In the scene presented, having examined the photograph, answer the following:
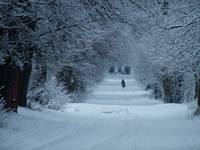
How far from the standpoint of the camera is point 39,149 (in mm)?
10086

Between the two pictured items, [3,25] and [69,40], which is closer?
[3,25]

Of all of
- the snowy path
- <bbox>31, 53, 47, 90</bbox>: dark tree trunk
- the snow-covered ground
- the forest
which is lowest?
the snowy path

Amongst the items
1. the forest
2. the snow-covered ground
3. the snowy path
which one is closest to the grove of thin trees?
the forest

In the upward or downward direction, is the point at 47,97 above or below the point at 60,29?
below

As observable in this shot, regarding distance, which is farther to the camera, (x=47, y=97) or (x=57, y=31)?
(x=47, y=97)

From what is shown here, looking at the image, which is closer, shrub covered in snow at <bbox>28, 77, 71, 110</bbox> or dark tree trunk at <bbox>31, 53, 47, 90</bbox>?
shrub covered in snow at <bbox>28, 77, 71, 110</bbox>

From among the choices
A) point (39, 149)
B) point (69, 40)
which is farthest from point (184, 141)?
point (69, 40)

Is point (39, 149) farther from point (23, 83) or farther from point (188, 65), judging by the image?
point (188, 65)

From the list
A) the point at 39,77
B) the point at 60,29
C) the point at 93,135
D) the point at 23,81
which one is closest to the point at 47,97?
the point at 39,77

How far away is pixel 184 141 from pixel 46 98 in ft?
35.9

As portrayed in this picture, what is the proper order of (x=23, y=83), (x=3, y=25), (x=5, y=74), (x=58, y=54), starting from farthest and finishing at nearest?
(x=23, y=83) < (x=58, y=54) < (x=5, y=74) < (x=3, y=25)

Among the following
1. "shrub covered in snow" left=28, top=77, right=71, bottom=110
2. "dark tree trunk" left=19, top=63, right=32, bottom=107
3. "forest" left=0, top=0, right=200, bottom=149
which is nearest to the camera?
"forest" left=0, top=0, right=200, bottom=149

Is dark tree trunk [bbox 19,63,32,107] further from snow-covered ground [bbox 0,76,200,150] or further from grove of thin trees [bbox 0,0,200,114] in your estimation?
snow-covered ground [bbox 0,76,200,150]

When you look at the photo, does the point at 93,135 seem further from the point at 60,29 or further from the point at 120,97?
the point at 120,97
